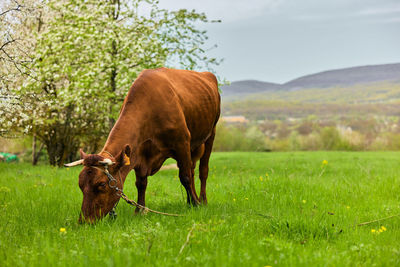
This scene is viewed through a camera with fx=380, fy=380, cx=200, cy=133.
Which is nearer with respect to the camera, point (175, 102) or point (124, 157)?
point (124, 157)

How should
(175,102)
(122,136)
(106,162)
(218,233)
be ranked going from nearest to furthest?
(218,233) → (106,162) → (122,136) → (175,102)

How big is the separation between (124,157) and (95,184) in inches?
18.7

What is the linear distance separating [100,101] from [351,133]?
39799mm

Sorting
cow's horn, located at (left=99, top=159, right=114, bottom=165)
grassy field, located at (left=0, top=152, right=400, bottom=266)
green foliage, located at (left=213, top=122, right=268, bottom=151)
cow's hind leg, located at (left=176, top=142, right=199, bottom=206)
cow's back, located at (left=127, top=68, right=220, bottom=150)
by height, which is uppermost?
cow's back, located at (left=127, top=68, right=220, bottom=150)

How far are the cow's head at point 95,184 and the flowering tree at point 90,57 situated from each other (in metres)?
8.52

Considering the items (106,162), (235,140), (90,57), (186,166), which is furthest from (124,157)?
(235,140)

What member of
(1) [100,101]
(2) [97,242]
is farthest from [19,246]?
(1) [100,101]

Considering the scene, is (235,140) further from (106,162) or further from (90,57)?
(106,162)

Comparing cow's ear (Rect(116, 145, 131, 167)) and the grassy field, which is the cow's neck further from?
the grassy field

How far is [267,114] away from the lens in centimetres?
11944

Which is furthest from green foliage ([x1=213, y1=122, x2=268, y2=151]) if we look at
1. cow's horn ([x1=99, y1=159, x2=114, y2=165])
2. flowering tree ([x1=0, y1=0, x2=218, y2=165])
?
cow's horn ([x1=99, y1=159, x2=114, y2=165])

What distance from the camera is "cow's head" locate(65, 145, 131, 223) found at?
453cm

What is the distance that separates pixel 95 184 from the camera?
14.9 feet

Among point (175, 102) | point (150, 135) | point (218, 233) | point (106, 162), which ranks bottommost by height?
point (218, 233)
